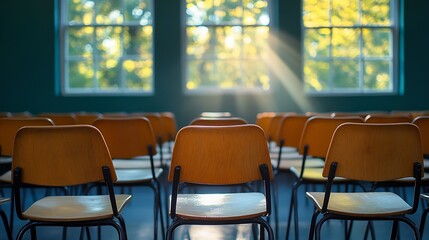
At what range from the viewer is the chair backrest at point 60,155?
6.64 feet

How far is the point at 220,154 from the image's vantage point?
2061 millimetres

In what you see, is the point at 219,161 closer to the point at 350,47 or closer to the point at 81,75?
the point at 81,75

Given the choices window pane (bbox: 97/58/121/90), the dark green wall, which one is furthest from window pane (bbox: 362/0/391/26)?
window pane (bbox: 97/58/121/90)

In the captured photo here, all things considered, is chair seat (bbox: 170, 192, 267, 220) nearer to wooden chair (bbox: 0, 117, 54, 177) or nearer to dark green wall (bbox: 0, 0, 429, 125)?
wooden chair (bbox: 0, 117, 54, 177)

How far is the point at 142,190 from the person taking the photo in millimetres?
5797

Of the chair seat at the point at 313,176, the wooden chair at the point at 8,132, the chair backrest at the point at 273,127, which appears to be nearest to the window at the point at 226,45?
the chair backrest at the point at 273,127

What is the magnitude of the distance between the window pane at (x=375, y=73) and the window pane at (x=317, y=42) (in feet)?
2.05

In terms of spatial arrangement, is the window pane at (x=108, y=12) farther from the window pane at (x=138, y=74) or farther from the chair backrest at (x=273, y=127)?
the chair backrest at (x=273, y=127)

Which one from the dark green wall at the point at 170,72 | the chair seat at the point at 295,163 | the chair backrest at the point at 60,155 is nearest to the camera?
the chair backrest at the point at 60,155

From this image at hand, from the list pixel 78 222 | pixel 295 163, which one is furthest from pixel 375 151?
pixel 295 163

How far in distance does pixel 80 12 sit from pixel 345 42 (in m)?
3.66

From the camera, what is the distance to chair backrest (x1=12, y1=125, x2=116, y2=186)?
202 cm

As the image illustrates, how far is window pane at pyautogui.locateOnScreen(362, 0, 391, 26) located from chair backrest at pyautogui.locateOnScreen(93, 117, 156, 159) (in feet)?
17.1

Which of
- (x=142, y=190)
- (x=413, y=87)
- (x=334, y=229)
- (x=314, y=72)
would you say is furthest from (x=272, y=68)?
(x=334, y=229)
